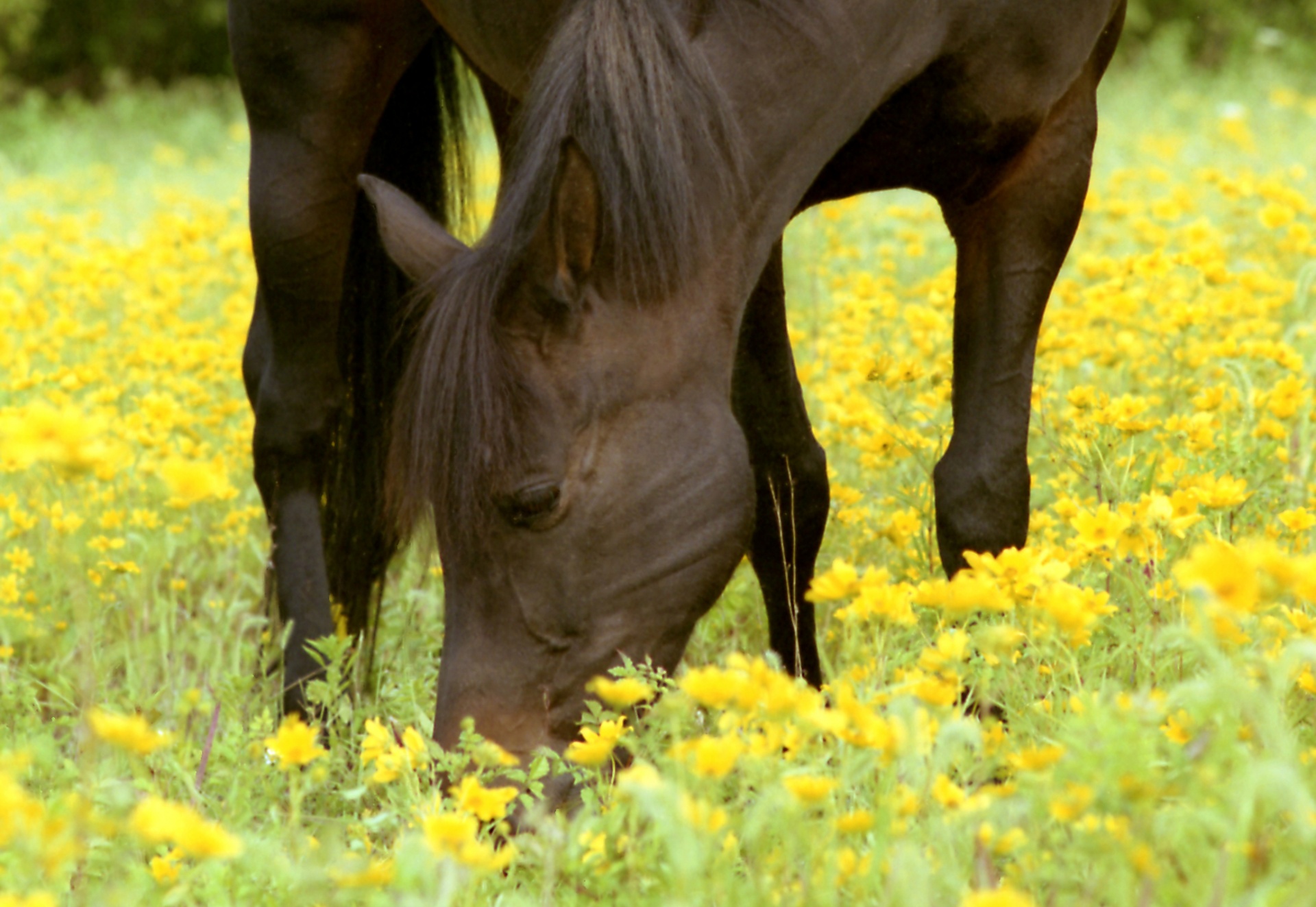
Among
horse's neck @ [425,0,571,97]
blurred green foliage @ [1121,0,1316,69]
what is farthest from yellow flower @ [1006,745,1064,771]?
blurred green foliage @ [1121,0,1316,69]

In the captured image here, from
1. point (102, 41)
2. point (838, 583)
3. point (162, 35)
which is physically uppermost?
point (838, 583)

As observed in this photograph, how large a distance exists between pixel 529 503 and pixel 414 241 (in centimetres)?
51

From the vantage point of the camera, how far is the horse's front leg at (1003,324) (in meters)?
2.84

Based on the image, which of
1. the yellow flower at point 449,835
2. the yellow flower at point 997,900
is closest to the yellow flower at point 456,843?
the yellow flower at point 449,835

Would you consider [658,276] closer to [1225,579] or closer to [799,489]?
[1225,579]

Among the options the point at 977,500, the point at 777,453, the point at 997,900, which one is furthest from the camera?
the point at 777,453

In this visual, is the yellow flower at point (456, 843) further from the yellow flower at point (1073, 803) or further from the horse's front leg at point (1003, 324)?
the horse's front leg at point (1003, 324)

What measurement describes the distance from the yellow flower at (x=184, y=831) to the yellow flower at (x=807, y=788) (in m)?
Answer: 0.50

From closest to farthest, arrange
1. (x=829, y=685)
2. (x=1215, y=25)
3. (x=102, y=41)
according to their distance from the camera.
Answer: (x=829, y=685), (x=1215, y=25), (x=102, y=41)

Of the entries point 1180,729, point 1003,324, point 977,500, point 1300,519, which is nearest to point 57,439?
point 1180,729

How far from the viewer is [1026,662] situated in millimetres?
2264

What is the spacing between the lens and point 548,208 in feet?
6.69

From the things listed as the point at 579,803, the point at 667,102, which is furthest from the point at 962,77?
the point at 579,803

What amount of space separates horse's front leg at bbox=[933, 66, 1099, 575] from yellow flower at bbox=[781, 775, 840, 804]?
1509 millimetres
